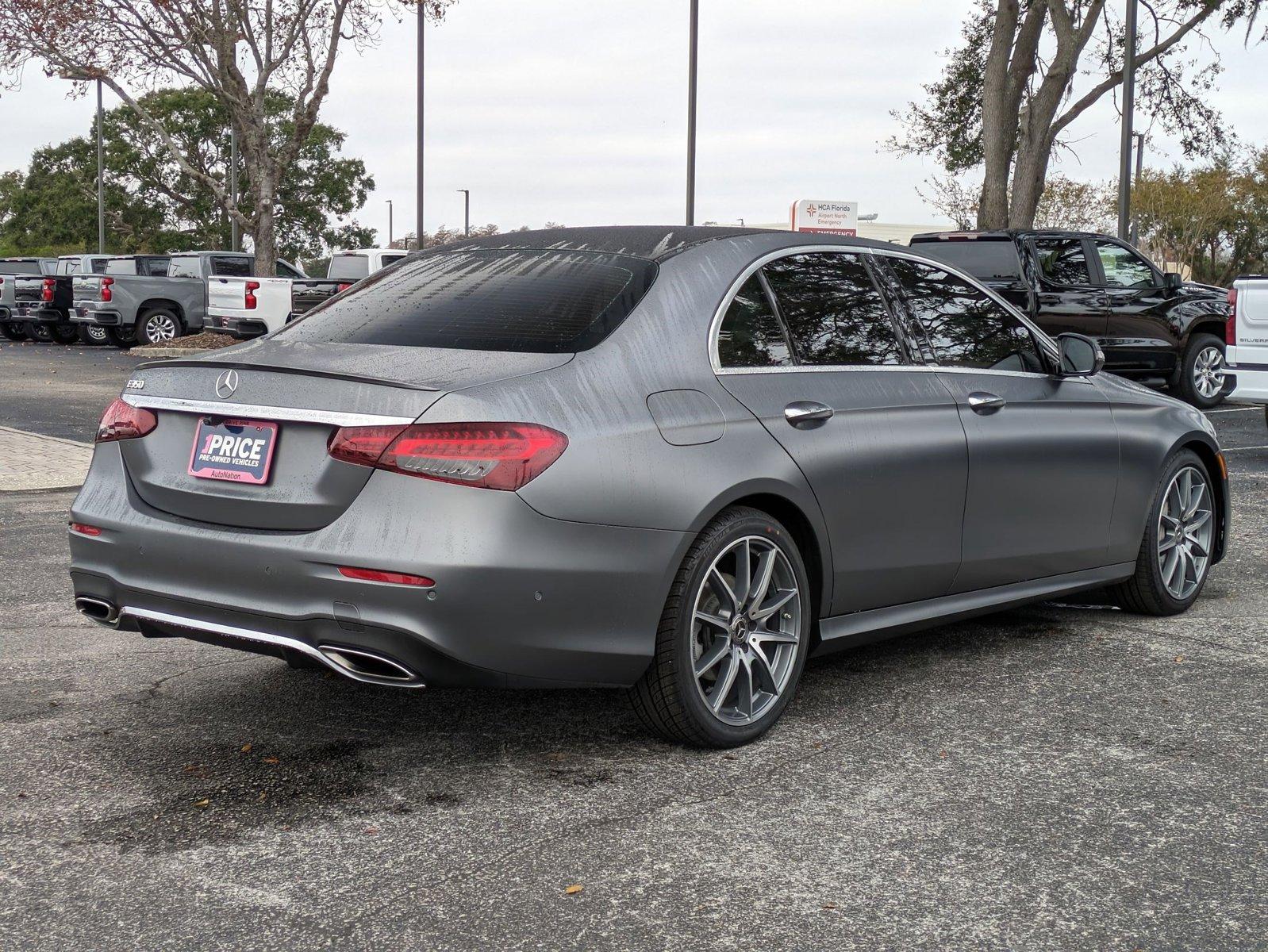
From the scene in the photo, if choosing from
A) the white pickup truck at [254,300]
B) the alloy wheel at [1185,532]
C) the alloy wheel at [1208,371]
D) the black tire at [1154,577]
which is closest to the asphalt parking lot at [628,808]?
the black tire at [1154,577]

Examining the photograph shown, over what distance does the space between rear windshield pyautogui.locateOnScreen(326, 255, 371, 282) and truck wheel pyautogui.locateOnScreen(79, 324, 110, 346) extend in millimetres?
→ 5866

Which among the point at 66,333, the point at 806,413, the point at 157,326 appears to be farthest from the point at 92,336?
the point at 806,413

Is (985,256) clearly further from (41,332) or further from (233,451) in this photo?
(41,332)

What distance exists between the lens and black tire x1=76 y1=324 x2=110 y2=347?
30430 mm

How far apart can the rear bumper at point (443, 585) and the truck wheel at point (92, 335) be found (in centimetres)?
2760

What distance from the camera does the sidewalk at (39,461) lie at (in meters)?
9.80

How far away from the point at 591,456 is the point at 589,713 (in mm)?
1204

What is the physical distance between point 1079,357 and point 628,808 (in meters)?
2.89

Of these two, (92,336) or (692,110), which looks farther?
(92,336)

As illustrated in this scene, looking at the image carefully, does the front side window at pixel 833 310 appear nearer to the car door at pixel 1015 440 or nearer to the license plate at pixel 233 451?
the car door at pixel 1015 440

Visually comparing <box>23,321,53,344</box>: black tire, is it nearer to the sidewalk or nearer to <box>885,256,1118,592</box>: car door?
the sidewalk

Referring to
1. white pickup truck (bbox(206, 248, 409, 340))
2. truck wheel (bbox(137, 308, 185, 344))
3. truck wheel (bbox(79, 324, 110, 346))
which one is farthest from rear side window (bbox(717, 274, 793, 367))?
truck wheel (bbox(79, 324, 110, 346))

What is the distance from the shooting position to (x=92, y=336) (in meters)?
30.9

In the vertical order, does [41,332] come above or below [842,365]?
below
